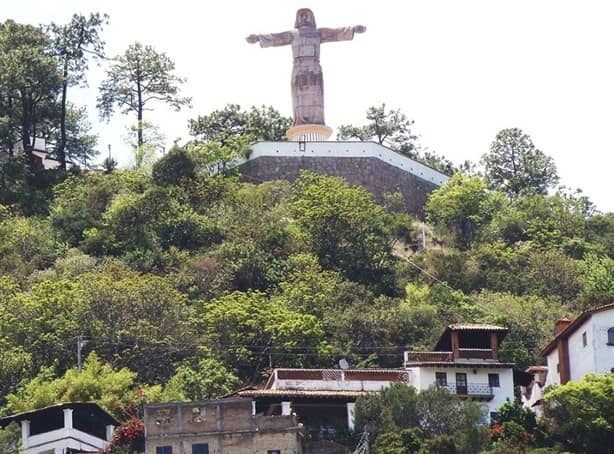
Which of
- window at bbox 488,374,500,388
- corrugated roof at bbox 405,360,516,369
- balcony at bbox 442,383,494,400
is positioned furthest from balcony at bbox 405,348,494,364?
balcony at bbox 442,383,494,400

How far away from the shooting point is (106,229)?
273 ft

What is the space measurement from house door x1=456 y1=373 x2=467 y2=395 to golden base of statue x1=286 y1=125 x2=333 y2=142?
118 feet

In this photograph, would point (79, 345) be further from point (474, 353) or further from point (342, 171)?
point (342, 171)

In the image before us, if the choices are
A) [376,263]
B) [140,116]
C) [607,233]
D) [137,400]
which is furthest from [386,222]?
[137,400]

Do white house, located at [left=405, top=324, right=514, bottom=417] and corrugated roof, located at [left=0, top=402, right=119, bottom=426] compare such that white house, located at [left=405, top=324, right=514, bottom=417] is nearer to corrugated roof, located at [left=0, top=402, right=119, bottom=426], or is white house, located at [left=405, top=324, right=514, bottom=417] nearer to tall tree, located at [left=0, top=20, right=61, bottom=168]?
corrugated roof, located at [left=0, top=402, right=119, bottom=426]

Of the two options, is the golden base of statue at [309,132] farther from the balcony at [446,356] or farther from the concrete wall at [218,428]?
the concrete wall at [218,428]

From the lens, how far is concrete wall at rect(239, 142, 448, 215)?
92188 mm

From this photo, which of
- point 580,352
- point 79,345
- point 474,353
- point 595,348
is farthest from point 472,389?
point 79,345

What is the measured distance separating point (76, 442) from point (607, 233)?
131ft

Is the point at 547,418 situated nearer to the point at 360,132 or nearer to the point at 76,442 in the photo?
the point at 76,442

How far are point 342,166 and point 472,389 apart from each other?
33619mm

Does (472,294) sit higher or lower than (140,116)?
lower

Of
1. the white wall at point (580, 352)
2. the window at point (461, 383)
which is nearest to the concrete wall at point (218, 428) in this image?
the window at point (461, 383)

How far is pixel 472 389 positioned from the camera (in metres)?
60.3
